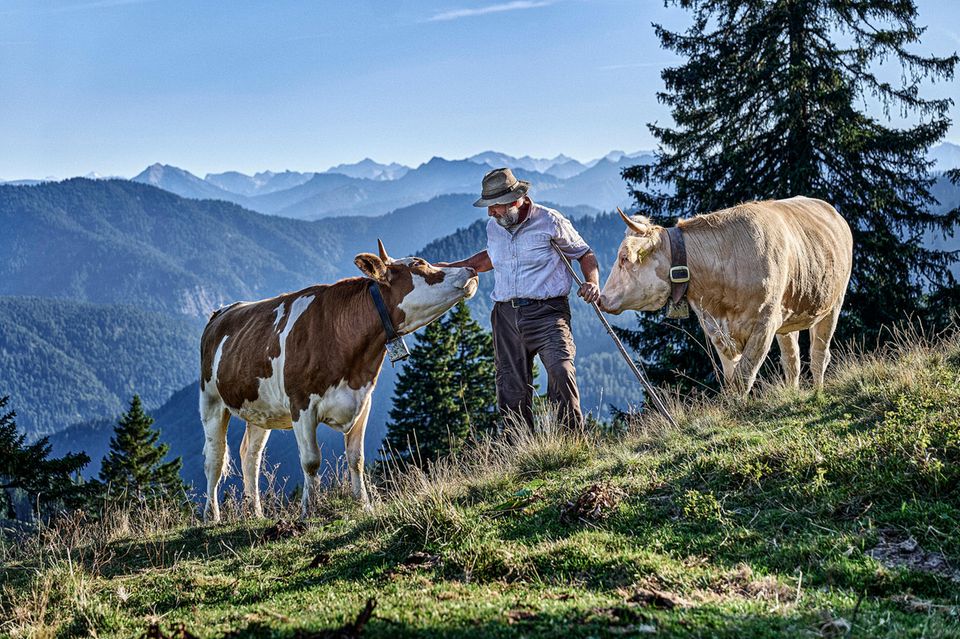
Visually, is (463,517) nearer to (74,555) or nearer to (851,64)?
(74,555)

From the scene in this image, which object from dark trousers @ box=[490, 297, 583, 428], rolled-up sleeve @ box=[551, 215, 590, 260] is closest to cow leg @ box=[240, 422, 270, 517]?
dark trousers @ box=[490, 297, 583, 428]

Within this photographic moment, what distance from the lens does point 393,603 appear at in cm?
411

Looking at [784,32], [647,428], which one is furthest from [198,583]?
[784,32]

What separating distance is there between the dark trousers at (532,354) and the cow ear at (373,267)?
1.19 metres

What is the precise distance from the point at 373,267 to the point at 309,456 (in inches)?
77.7

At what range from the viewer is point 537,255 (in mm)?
7922

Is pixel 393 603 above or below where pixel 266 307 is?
below

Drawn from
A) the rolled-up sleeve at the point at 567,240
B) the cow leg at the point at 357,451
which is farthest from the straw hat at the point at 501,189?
the cow leg at the point at 357,451

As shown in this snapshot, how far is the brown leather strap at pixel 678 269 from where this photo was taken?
8211mm

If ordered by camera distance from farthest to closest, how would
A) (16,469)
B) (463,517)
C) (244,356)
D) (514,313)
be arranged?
(16,469) < (244,356) < (514,313) < (463,517)

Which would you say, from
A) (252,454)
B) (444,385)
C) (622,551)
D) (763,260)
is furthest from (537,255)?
(444,385)

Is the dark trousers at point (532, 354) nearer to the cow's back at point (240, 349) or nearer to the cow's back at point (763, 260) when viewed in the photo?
the cow's back at point (763, 260)

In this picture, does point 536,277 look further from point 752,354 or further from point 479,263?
point 752,354

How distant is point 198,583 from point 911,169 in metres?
19.4
